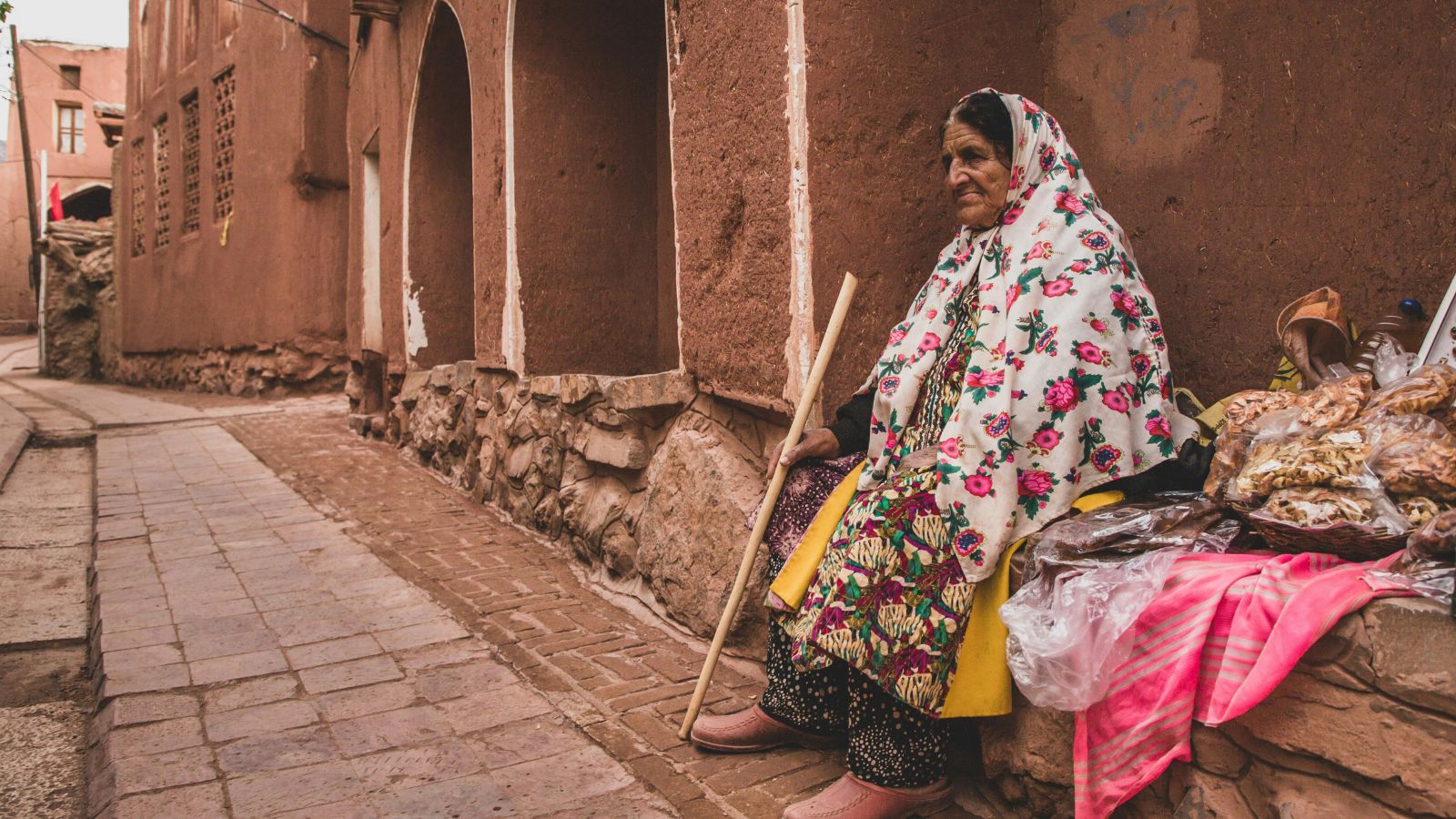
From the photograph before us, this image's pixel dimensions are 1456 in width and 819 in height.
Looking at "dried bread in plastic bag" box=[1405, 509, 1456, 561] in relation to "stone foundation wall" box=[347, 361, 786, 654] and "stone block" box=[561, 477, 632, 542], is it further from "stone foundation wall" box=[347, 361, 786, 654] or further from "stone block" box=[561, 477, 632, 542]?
"stone block" box=[561, 477, 632, 542]

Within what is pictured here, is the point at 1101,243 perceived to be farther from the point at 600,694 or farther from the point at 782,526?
the point at 600,694

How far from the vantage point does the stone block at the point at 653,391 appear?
150 inches

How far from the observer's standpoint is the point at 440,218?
7191 millimetres

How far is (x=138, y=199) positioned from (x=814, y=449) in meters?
16.9

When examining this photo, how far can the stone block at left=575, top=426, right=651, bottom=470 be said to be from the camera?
4141 mm

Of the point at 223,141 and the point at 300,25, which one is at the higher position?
the point at 300,25

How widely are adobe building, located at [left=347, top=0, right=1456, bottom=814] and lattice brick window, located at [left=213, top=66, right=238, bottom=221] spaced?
9.21 m

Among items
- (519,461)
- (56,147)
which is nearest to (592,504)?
(519,461)

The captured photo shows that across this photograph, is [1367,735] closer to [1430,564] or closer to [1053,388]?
[1430,564]

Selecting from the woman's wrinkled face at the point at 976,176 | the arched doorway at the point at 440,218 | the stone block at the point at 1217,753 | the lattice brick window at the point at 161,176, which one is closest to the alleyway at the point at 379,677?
the stone block at the point at 1217,753

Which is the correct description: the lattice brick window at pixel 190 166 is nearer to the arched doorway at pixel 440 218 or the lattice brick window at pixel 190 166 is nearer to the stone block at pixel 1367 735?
the arched doorway at pixel 440 218

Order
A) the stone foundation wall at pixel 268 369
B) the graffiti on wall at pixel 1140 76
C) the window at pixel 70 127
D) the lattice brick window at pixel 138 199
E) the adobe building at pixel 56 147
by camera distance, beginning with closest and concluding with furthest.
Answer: the graffiti on wall at pixel 1140 76
the stone foundation wall at pixel 268 369
the lattice brick window at pixel 138 199
the adobe building at pixel 56 147
the window at pixel 70 127

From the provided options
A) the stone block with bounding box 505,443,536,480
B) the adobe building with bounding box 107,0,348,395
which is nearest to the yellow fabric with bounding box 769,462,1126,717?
the stone block with bounding box 505,443,536,480

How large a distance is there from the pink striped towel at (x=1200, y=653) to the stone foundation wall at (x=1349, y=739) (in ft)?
0.15
